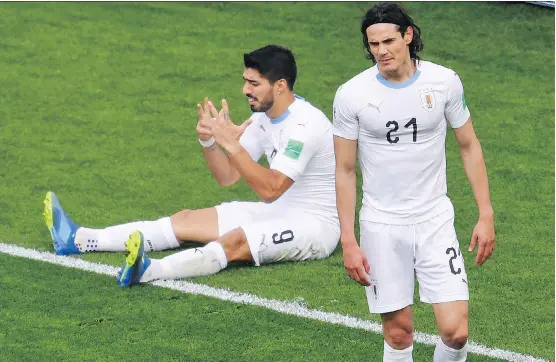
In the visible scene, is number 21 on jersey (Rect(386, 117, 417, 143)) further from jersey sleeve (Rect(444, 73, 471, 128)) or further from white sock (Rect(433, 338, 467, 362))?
white sock (Rect(433, 338, 467, 362))

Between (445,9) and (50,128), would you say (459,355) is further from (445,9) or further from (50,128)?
(445,9)

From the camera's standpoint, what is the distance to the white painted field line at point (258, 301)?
7.96 metres

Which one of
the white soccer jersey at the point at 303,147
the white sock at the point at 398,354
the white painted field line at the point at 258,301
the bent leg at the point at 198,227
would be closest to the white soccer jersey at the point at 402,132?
the white sock at the point at 398,354

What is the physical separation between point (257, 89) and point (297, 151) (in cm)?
53

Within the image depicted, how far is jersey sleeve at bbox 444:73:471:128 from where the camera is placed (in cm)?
676

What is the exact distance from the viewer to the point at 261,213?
9367 millimetres

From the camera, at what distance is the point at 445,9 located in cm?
1562

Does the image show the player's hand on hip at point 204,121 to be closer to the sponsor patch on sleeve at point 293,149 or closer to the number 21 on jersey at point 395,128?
the sponsor patch on sleeve at point 293,149

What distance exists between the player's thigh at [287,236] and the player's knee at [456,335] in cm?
252

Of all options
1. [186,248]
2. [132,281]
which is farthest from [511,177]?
[132,281]

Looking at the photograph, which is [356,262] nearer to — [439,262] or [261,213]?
[439,262]

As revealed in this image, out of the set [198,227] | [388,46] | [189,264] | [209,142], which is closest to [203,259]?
[189,264]

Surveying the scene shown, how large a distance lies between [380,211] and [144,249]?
9.63 feet

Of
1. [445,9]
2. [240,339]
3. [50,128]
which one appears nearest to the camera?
[240,339]
